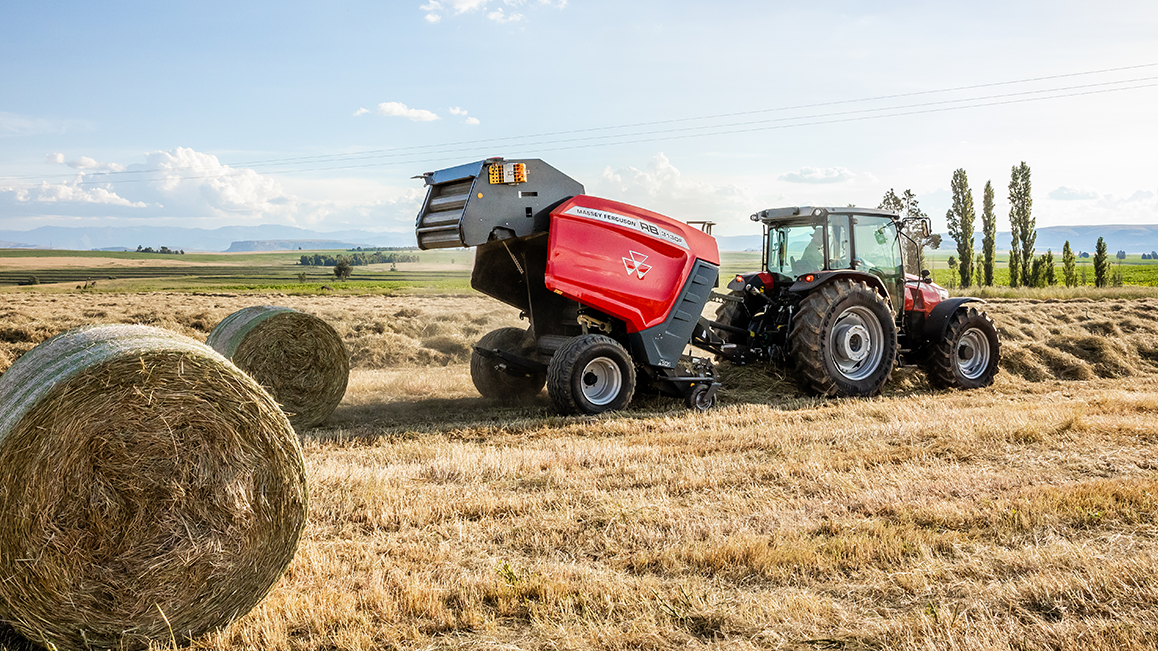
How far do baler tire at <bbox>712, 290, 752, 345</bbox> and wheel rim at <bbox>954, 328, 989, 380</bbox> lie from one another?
296cm

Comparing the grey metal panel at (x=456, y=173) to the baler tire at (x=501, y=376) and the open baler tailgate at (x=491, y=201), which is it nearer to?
the open baler tailgate at (x=491, y=201)

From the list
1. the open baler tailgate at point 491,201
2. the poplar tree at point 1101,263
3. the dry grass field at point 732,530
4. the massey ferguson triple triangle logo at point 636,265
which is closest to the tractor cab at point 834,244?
the dry grass field at point 732,530

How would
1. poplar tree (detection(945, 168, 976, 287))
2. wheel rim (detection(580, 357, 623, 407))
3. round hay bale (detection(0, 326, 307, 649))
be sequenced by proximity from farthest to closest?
poplar tree (detection(945, 168, 976, 287))
wheel rim (detection(580, 357, 623, 407))
round hay bale (detection(0, 326, 307, 649))

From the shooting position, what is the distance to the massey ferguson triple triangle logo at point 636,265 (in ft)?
29.0

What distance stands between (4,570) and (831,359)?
322 inches

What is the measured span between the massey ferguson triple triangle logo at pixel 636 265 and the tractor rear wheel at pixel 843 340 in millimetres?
1996

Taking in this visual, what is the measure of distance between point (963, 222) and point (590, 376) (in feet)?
132

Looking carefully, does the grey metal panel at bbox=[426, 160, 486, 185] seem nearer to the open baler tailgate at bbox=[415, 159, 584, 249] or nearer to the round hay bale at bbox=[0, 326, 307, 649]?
the open baler tailgate at bbox=[415, 159, 584, 249]

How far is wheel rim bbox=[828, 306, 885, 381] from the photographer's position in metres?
9.89

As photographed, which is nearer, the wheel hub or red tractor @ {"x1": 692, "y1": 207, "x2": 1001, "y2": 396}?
red tractor @ {"x1": 692, "y1": 207, "x2": 1001, "y2": 396}

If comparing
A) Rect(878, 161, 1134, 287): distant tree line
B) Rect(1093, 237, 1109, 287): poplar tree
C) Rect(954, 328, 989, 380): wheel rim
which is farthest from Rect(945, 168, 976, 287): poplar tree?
Rect(954, 328, 989, 380): wheel rim

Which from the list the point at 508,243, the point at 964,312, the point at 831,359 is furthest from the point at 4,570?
the point at 964,312

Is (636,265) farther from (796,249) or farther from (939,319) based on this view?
(939,319)

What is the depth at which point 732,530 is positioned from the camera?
4836mm
